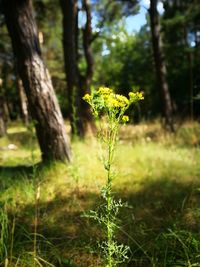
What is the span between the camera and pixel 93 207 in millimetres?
3609

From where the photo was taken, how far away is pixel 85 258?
2.66 meters

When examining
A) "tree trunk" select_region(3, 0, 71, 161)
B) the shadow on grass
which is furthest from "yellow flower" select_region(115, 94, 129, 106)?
"tree trunk" select_region(3, 0, 71, 161)

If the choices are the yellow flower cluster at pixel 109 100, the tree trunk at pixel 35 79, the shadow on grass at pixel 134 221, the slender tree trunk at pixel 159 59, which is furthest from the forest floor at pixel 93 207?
the slender tree trunk at pixel 159 59

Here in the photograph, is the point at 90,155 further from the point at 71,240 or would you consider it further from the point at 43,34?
the point at 43,34

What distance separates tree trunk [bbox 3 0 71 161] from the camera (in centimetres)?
470

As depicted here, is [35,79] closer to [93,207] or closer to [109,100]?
[93,207]

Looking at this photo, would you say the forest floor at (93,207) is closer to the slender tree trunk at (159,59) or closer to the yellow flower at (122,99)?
the yellow flower at (122,99)

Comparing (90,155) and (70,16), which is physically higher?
(70,16)

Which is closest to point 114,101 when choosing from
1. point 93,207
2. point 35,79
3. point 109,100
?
point 109,100

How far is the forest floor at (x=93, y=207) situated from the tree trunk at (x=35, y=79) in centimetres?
35

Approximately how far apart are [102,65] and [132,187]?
94.3ft

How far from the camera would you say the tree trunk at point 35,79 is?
15.4 ft

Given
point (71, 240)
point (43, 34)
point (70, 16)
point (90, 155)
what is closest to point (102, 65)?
point (43, 34)

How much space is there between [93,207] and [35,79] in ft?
6.60
